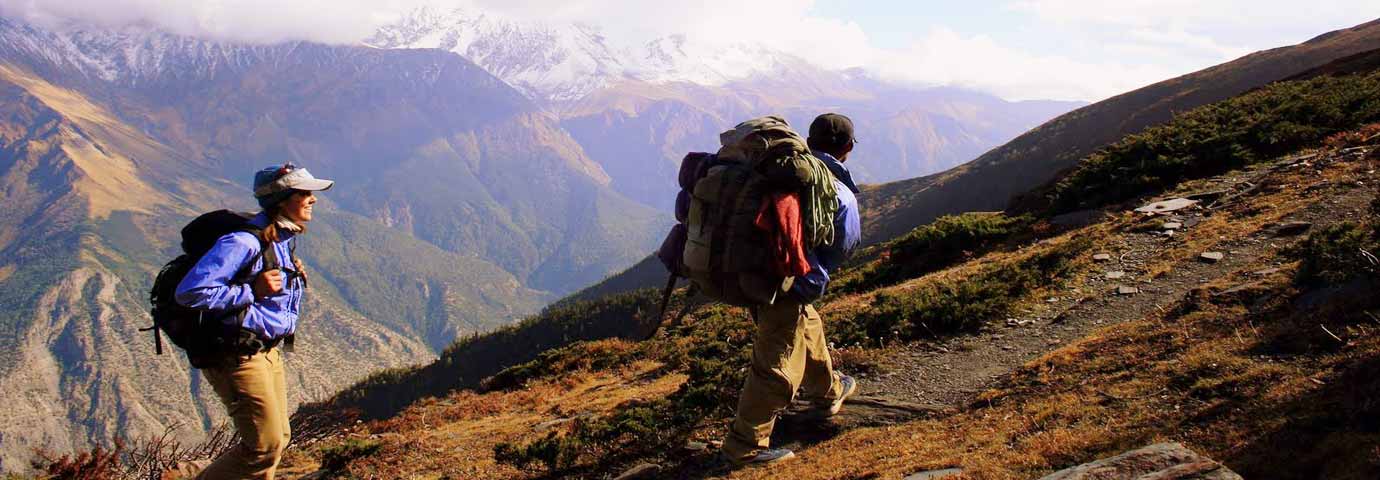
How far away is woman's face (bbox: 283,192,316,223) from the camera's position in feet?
20.0

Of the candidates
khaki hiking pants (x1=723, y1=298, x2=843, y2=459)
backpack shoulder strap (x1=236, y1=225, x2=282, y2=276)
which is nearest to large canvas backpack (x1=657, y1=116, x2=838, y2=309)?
khaki hiking pants (x1=723, y1=298, x2=843, y2=459)

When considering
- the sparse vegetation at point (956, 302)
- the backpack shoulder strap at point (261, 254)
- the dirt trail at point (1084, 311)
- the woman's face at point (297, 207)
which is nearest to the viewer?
the backpack shoulder strap at point (261, 254)

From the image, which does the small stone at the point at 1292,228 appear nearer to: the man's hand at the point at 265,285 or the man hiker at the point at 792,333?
the man hiker at the point at 792,333

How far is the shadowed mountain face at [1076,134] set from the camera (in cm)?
8190

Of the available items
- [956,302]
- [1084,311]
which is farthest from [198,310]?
[1084,311]

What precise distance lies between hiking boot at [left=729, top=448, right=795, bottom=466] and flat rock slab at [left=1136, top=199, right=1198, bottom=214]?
10546mm

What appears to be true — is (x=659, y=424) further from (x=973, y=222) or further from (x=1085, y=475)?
(x=973, y=222)

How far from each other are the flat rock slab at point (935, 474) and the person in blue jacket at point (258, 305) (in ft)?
16.5

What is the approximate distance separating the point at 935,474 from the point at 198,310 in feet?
18.5

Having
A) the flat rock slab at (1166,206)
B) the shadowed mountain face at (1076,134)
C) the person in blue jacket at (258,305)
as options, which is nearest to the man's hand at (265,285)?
the person in blue jacket at (258,305)

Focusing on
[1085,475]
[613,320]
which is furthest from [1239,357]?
[613,320]

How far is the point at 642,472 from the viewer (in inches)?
296

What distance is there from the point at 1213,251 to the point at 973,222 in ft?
25.5

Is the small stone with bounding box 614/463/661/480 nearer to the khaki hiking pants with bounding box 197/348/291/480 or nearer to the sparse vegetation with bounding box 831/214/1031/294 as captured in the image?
the khaki hiking pants with bounding box 197/348/291/480
